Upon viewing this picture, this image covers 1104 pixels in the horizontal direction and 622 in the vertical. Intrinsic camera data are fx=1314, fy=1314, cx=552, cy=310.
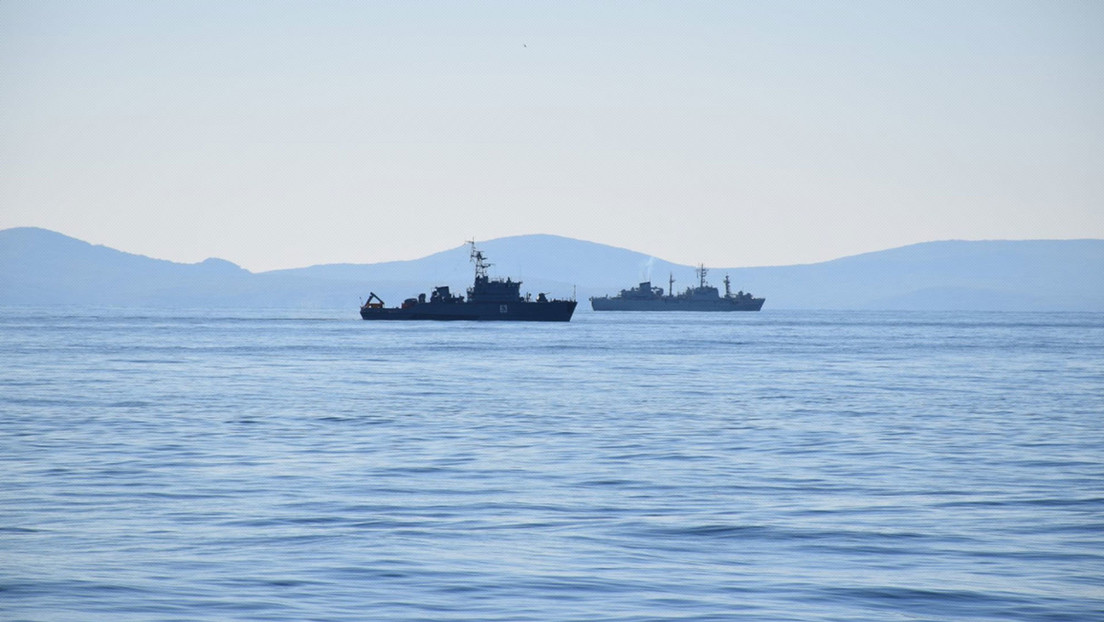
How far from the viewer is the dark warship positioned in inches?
5960

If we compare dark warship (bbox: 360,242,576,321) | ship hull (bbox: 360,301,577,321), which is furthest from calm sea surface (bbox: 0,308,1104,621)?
ship hull (bbox: 360,301,577,321)

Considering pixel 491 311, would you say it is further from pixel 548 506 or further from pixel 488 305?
pixel 548 506

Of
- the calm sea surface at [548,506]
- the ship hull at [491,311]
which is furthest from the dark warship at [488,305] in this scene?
the calm sea surface at [548,506]

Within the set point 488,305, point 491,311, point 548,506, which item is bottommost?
point 548,506

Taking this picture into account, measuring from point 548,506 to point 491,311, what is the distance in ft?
440

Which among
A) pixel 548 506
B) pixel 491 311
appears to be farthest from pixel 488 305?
pixel 548 506

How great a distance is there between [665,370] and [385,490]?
40.5 m

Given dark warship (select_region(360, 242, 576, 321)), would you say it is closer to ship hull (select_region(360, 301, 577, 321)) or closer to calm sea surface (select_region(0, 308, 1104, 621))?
ship hull (select_region(360, 301, 577, 321))

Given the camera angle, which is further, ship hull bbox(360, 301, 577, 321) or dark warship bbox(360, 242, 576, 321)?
ship hull bbox(360, 301, 577, 321)

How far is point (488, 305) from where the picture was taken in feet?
498

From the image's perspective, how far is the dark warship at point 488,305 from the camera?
15138 cm

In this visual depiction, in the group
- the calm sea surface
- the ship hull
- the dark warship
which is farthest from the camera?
the ship hull

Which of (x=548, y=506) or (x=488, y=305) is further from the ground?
(x=488, y=305)

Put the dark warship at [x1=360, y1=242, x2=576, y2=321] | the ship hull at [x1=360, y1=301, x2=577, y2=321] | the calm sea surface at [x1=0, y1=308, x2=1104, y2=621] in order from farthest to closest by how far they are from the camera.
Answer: the ship hull at [x1=360, y1=301, x2=577, y2=321], the dark warship at [x1=360, y1=242, x2=576, y2=321], the calm sea surface at [x1=0, y1=308, x2=1104, y2=621]
